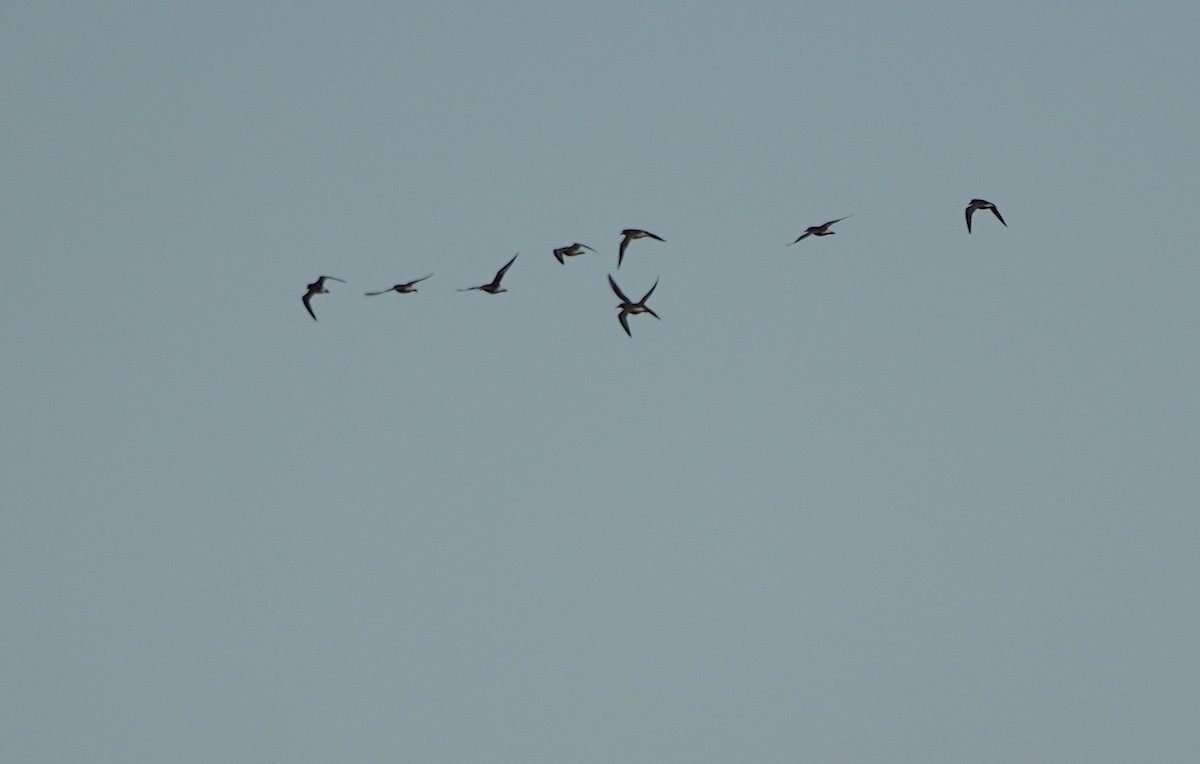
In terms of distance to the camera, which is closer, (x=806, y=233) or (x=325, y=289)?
(x=806, y=233)

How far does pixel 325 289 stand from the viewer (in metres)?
88.0

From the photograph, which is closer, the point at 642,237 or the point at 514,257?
the point at 514,257

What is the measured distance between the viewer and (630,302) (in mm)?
81312

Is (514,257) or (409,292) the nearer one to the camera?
(514,257)

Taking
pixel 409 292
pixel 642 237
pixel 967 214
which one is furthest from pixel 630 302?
pixel 967 214

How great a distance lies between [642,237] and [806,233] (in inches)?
358

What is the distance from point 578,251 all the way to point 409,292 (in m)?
8.42

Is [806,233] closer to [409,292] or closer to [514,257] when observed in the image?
[514,257]

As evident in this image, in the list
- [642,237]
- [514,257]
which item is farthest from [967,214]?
[514,257]

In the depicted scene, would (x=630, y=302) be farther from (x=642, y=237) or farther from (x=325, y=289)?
A: (x=325, y=289)

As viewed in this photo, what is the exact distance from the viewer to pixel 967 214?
3209 inches

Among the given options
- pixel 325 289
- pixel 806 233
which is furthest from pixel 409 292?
pixel 806 233

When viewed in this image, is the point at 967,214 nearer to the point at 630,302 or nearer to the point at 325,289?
the point at 630,302

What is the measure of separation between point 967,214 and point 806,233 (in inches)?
340
